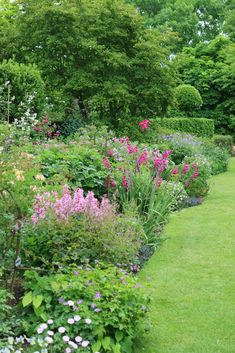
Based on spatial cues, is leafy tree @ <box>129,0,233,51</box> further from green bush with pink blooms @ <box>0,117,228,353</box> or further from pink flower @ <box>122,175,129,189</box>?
green bush with pink blooms @ <box>0,117,228,353</box>

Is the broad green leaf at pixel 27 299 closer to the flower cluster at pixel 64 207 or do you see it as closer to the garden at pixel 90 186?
the garden at pixel 90 186

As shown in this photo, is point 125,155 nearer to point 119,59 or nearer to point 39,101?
point 39,101

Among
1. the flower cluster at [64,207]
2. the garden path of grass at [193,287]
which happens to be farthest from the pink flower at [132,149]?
the flower cluster at [64,207]

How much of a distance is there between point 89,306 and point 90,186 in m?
3.31

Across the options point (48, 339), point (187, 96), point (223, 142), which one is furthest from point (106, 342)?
point (187, 96)

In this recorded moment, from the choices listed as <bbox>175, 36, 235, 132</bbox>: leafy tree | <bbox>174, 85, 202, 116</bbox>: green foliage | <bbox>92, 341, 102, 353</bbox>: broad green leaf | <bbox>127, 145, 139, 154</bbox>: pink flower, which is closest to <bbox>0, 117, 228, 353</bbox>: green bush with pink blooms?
<bbox>92, 341, 102, 353</bbox>: broad green leaf

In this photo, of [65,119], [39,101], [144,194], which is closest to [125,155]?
[144,194]

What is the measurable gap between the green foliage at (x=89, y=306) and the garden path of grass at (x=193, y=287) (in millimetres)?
251

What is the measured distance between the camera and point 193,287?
4957 millimetres

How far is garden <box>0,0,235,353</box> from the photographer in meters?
3.59

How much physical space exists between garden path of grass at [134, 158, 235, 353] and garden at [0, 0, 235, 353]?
0.13 ft

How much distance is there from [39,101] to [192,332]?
7516 mm

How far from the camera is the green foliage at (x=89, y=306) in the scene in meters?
3.43

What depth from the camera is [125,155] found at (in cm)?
795
